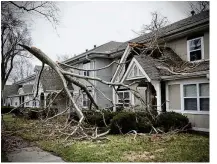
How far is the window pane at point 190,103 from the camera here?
10.9 metres

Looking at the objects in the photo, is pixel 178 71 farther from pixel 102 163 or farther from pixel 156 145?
pixel 102 163

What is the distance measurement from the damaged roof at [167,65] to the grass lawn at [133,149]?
12.6ft

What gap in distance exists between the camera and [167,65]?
1282 cm

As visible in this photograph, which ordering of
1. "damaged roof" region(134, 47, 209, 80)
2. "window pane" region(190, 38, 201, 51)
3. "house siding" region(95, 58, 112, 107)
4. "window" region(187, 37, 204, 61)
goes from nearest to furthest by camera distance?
1. "damaged roof" region(134, 47, 209, 80)
2. "window" region(187, 37, 204, 61)
3. "window pane" region(190, 38, 201, 51)
4. "house siding" region(95, 58, 112, 107)

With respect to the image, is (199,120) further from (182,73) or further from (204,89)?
(182,73)

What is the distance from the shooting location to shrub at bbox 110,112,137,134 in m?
9.98

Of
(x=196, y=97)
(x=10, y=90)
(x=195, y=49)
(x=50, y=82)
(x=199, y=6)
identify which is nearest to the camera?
(x=196, y=97)

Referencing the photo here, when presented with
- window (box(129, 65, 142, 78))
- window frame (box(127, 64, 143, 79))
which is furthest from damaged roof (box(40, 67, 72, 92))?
window (box(129, 65, 142, 78))

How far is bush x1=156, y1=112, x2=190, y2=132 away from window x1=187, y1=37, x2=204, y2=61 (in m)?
3.66

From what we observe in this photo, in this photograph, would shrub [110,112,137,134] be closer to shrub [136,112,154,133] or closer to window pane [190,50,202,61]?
shrub [136,112,154,133]

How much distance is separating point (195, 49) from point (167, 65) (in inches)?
65.7

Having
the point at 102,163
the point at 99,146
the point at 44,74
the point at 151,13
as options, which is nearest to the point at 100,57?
the point at 151,13

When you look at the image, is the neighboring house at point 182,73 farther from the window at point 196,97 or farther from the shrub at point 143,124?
the shrub at point 143,124

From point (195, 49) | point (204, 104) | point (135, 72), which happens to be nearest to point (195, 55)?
point (195, 49)
